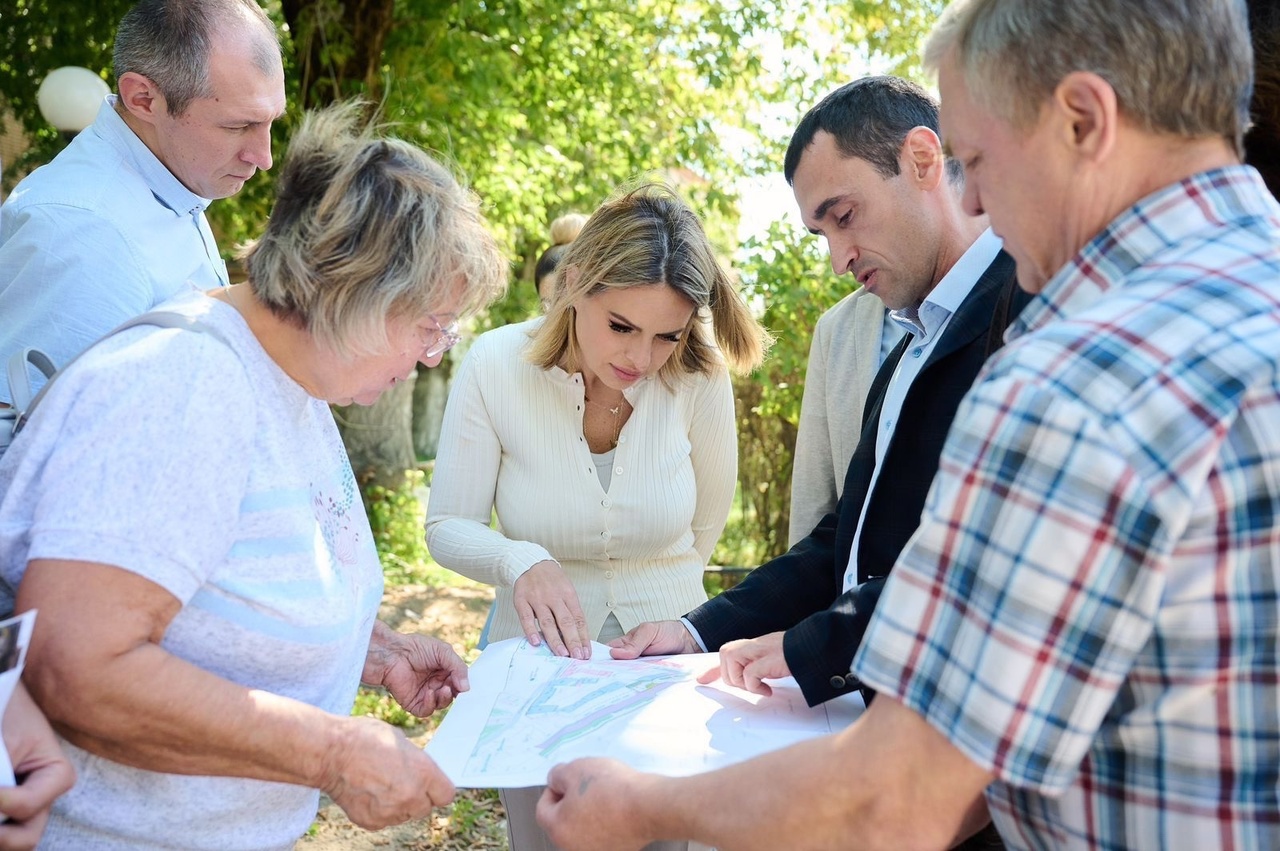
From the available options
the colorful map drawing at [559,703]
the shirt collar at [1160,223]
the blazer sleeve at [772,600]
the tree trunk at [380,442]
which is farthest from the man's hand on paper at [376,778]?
the tree trunk at [380,442]

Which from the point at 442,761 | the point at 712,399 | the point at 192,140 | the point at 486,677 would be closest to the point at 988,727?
the point at 442,761

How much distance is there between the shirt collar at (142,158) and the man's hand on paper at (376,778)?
194 centimetres

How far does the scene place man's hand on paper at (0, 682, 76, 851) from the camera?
1485 millimetres

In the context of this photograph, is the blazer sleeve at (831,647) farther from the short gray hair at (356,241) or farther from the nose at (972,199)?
the short gray hair at (356,241)

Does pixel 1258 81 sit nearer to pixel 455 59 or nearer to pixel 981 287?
pixel 981 287

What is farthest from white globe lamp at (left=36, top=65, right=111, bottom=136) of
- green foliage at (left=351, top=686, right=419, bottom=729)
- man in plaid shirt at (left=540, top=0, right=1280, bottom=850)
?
man in plaid shirt at (left=540, top=0, right=1280, bottom=850)

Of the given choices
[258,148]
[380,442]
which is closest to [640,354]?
Answer: [258,148]

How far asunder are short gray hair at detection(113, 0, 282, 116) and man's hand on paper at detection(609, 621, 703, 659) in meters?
1.94

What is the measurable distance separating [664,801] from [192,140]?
244cm

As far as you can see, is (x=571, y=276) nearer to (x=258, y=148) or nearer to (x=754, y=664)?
(x=258, y=148)

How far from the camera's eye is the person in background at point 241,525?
1.57 metres

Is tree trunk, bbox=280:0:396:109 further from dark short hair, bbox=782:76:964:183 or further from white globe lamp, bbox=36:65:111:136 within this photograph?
dark short hair, bbox=782:76:964:183

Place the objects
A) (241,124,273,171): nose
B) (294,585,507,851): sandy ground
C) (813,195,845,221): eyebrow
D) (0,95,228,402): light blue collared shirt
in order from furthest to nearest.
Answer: (294,585,507,851): sandy ground → (241,124,273,171): nose → (813,195,845,221): eyebrow → (0,95,228,402): light blue collared shirt

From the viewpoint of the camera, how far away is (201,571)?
1632mm
